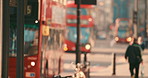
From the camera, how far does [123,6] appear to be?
151 m

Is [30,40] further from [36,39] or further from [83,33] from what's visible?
[83,33]

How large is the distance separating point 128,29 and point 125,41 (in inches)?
89.4

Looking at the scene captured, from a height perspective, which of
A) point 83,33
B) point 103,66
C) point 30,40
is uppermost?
point 30,40

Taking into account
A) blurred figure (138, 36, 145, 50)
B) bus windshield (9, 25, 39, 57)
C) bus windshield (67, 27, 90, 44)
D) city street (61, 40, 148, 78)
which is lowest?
city street (61, 40, 148, 78)

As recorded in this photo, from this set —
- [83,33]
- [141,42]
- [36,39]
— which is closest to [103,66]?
[141,42]

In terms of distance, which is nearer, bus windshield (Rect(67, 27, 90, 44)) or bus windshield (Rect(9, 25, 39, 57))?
bus windshield (Rect(9, 25, 39, 57))

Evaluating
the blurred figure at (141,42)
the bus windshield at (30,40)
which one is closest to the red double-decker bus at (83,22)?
the blurred figure at (141,42)

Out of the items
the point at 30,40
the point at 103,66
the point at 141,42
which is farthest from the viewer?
the point at 103,66

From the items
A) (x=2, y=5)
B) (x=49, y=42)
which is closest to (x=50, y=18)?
(x=49, y=42)

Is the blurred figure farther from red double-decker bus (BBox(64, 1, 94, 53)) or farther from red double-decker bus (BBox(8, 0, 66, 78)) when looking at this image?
red double-decker bus (BBox(64, 1, 94, 53))

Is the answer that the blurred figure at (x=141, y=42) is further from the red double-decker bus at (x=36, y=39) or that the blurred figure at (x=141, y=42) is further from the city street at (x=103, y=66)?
the red double-decker bus at (x=36, y=39)

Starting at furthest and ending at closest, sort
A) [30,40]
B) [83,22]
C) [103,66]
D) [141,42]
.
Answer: [83,22], [103,66], [141,42], [30,40]

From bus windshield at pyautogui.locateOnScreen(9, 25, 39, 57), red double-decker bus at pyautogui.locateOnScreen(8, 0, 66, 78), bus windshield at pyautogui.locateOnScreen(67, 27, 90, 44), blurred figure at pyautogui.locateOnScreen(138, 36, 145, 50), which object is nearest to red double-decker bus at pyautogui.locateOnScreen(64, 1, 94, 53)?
bus windshield at pyautogui.locateOnScreen(67, 27, 90, 44)

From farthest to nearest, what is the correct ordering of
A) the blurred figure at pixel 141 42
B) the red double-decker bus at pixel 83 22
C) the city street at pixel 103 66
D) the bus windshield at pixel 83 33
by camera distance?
1. the bus windshield at pixel 83 33
2. the red double-decker bus at pixel 83 22
3. the city street at pixel 103 66
4. the blurred figure at pixel 141 42
